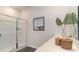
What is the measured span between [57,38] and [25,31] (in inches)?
14.6

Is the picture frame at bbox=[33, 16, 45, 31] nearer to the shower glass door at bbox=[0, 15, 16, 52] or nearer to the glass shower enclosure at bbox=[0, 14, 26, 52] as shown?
the glass shower enclosure at bbox=[0, 14, 26, 52]

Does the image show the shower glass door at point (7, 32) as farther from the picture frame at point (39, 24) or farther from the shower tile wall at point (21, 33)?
the picture frame at point (39, 24)

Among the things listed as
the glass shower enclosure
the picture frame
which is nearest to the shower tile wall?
the glass shower enclosure

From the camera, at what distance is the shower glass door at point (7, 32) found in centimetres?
Result: 79

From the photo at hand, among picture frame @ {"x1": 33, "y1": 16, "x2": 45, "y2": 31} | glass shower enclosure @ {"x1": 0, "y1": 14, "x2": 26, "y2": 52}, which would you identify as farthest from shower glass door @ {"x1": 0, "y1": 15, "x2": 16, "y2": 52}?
picture frame @ {"x1": 33, "y1": 16, "x2": 45, "y2": 31}

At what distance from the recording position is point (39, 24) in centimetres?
83

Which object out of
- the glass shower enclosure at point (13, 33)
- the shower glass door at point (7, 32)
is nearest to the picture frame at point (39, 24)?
the glass shower enclosure at point (13, 33)

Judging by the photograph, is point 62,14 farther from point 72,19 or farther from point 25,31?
point 25,31

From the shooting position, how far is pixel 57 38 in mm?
786

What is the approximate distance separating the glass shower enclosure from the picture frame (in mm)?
130

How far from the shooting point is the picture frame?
797 millimetres
